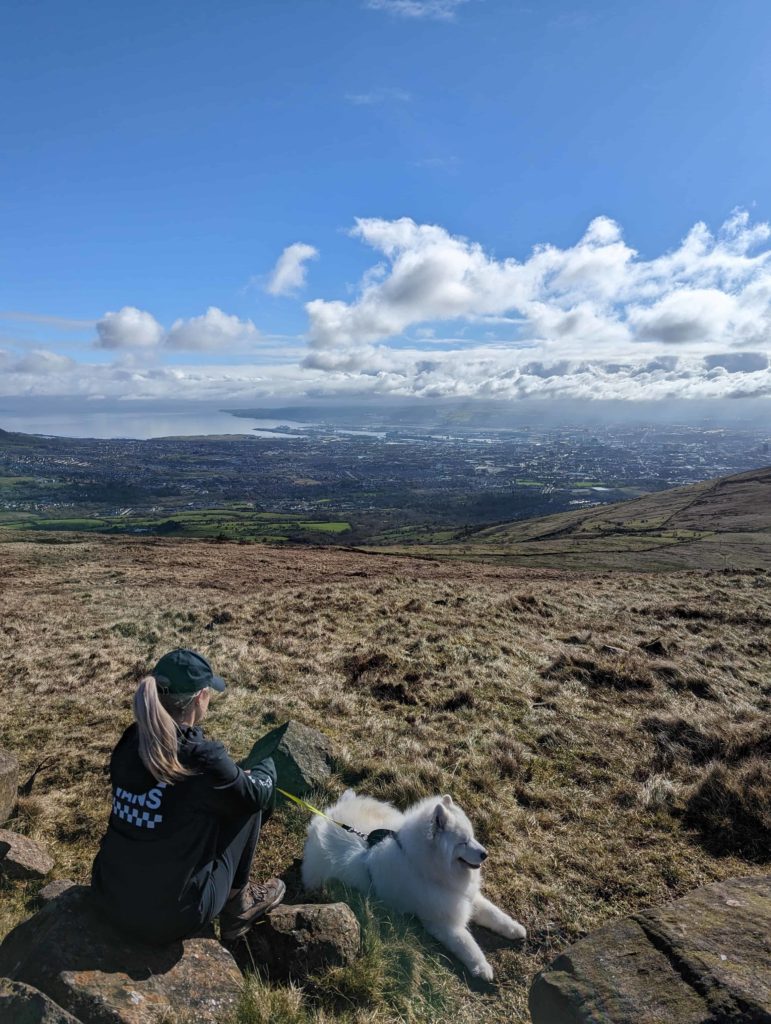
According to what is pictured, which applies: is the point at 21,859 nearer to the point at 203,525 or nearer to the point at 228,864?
the point at 228,864

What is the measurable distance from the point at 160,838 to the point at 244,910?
124 cm

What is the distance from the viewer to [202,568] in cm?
2944

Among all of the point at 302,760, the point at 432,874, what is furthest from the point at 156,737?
the point at 302,760

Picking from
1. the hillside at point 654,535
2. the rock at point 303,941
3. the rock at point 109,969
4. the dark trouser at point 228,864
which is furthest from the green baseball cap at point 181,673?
the hillside at point 654,535

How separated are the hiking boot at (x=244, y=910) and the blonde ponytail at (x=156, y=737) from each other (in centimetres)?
156

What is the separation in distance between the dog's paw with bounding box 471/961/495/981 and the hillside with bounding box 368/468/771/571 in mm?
34395

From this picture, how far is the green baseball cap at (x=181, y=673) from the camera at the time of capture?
3.93 meters

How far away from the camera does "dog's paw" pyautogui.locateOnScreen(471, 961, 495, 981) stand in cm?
443

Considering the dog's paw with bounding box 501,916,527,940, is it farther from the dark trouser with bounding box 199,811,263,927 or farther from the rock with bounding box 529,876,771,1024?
the dark trouser with bounding box 199,811,263,927

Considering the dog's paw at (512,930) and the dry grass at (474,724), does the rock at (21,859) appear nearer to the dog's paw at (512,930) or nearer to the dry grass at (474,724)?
the dry grass at (474,724)

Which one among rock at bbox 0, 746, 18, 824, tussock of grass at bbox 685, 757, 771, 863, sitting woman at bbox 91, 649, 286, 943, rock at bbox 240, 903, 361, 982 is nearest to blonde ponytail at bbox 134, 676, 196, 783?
sitting woman at bbox 91, 649, 286, 943

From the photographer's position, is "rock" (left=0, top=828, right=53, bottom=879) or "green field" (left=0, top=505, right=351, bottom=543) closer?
"rock" (left=0, top=828, right=53, bottom=879)

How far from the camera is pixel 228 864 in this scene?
13.7 ft

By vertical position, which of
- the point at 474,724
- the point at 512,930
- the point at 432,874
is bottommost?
the point at 474,724
